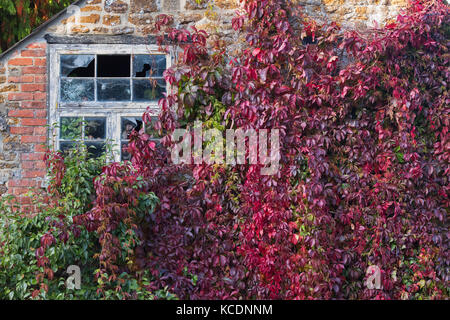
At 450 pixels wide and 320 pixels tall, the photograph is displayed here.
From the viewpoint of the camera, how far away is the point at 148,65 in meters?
5.19

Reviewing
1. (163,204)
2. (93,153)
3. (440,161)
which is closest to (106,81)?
(93,153)

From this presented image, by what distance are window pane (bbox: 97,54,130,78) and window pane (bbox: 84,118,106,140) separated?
48 cm

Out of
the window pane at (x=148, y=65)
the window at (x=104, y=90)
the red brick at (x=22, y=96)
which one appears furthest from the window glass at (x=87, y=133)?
the window pane at (x=148, y=65)

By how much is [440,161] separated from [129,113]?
3182 mm

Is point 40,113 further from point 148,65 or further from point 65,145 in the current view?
point 148,65

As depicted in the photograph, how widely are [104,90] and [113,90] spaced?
9 centimetres

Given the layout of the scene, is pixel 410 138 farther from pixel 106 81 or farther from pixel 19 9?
pixel 19 9

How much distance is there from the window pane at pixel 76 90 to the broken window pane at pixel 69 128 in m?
0.21

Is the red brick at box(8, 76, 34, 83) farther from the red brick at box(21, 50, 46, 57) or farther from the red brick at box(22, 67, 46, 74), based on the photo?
the red brick at box(21, 50, 46, 57)

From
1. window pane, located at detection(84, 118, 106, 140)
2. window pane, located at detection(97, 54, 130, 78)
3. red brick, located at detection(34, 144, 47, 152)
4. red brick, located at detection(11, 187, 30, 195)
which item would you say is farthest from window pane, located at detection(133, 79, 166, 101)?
red brick, located at detection(11, 187, 30, 195)

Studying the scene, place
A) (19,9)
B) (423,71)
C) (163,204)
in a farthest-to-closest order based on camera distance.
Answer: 1. (19,9)
2. (423,71)
3. (163,204)

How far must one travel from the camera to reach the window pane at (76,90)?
5.10 metres

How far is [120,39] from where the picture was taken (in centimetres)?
511

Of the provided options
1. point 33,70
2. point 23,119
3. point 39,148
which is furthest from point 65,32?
point 39,148
